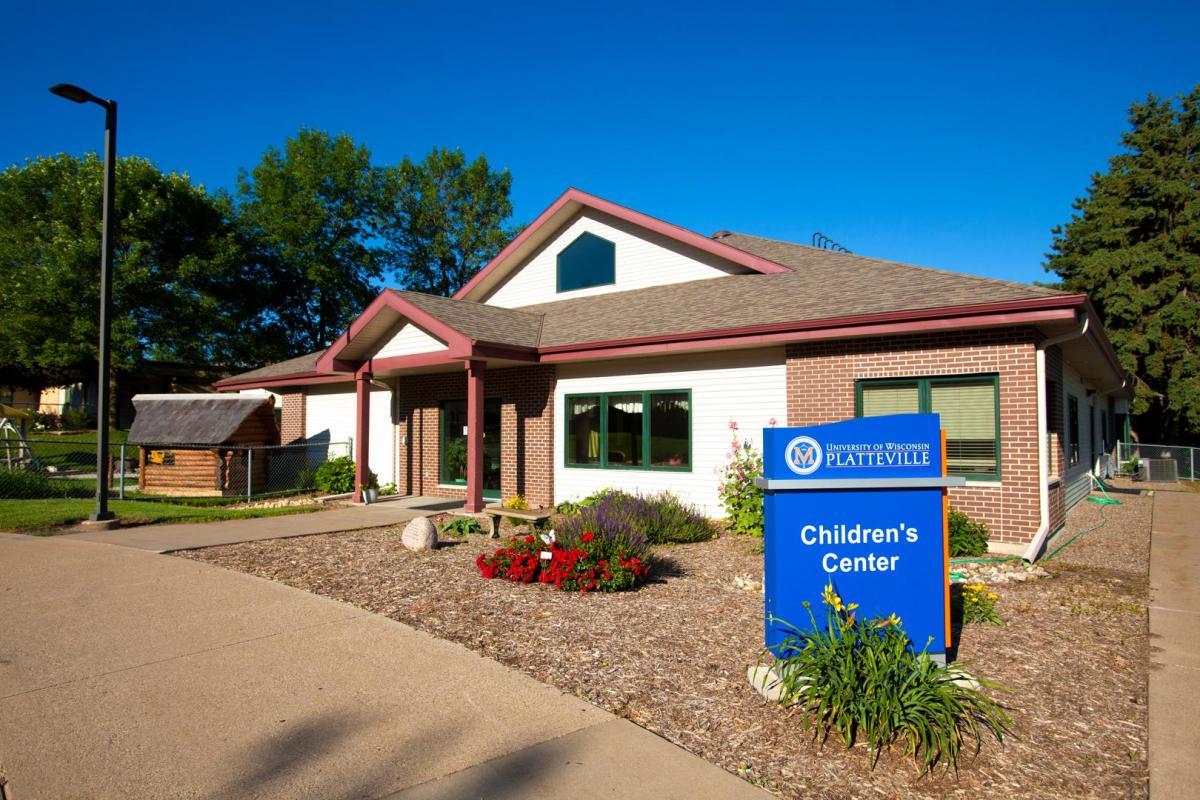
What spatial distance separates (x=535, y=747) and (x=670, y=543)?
6.78 m

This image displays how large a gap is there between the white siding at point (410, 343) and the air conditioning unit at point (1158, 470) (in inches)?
969

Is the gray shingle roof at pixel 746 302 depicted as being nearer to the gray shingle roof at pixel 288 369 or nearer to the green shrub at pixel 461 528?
the green shrub at pixel 461 528

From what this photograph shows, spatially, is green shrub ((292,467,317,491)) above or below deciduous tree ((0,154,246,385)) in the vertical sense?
below

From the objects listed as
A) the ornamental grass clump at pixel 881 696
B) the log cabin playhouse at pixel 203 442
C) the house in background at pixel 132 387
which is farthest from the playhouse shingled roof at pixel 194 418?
the house in background at pixel 132 387

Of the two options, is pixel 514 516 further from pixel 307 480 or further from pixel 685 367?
pixel 307 480

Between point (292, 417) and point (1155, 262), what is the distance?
106 feet

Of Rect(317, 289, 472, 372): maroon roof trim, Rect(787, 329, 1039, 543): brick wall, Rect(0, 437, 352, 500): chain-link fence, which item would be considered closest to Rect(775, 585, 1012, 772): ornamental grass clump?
Rect(787, 329, 1039, 543): brick wall

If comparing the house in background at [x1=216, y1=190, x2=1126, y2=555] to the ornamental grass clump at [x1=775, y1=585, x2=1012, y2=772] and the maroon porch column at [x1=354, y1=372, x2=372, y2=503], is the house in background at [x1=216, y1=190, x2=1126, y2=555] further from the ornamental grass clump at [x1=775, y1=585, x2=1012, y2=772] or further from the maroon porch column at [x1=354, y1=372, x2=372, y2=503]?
the ornamental grass clump at [x1=775, y1=585, x2=1012, y2=772]

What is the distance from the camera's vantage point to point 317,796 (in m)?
3.28

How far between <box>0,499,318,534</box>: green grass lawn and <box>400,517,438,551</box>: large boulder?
16.6 ft

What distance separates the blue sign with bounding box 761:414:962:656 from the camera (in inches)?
180

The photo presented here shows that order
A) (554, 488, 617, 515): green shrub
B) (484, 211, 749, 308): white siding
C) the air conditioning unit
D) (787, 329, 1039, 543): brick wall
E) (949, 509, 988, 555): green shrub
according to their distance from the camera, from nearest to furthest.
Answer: (949, 509, 988, 555): green shrub
(787, 329, 1039, 543): brick wall
(554, 488, 617, 515): green shrub
(484, 211, 749, 308): white siding
the air conditioning unit

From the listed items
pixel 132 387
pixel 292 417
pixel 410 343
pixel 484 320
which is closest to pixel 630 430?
pixel 484 320

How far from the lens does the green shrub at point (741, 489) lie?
10984 mm
